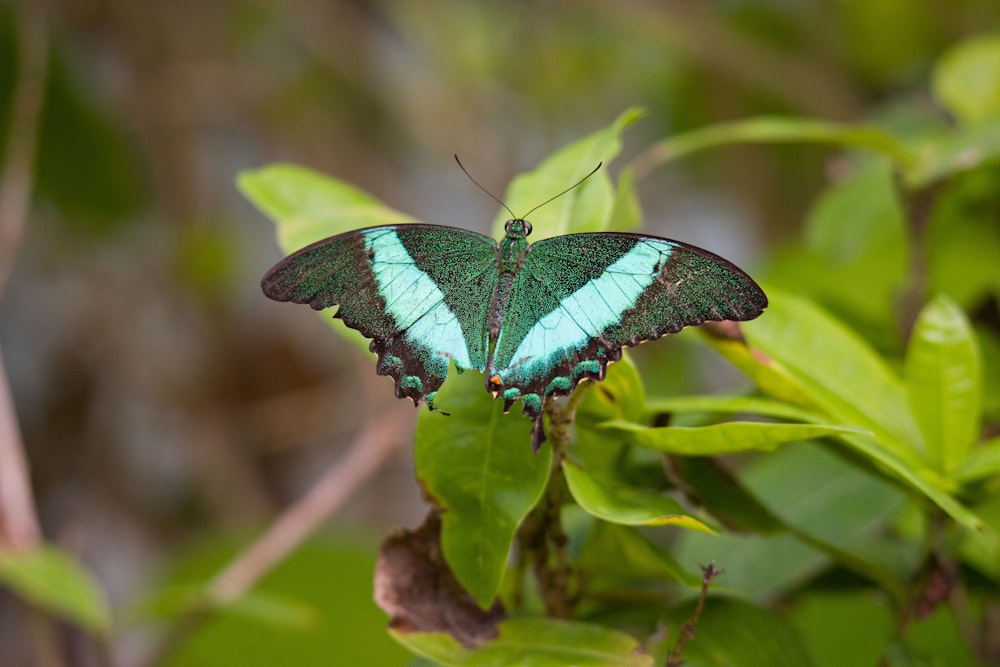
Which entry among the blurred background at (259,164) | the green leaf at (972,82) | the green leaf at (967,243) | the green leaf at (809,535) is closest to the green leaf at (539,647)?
the green leaf at (809,535)

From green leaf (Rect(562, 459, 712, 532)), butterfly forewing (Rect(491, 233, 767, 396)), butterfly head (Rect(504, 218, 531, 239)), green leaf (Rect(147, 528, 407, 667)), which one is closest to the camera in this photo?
green leaf (Rect(562, 459, 712, 532))

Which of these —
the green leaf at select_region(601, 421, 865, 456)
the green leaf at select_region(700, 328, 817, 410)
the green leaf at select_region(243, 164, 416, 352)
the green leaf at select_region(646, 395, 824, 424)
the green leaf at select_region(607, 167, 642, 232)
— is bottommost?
the green leaf at select_region(601, 421, 865, 456)

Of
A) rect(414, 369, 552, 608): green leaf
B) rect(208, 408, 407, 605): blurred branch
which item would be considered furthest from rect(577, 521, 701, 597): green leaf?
rect(208, 408, 407, 605): blurred branch

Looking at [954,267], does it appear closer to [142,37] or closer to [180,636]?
[180,636]

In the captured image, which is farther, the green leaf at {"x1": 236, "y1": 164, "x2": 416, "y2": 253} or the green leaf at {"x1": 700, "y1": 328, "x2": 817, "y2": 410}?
the green leaf at {"x1": 236, "y1": 164, "x2": 416, "y2": 253}

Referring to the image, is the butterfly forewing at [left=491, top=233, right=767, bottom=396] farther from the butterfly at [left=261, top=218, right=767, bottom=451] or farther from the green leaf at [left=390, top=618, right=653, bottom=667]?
the green leaf at [left=390, top=618, right=653, bottom=667]

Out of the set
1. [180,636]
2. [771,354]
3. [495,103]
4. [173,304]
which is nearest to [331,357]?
[173,304]

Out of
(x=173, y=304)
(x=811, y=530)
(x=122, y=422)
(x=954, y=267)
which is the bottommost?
(x=811, y=530)
